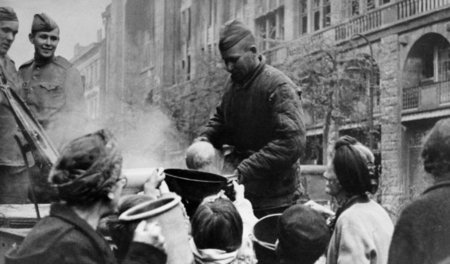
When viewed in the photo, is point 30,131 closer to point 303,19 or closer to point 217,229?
point 217,229

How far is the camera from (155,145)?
24.0 ft

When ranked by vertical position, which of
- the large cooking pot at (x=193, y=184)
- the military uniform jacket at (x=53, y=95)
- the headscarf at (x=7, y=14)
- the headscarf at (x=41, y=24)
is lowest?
the large cooking pot at (x=193, y=184)

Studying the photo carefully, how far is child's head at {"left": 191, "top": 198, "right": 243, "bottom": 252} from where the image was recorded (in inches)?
93.0

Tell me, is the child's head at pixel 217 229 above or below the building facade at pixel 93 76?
below

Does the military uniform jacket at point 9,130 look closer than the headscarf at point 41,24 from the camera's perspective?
Yes

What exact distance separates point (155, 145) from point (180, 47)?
1025 millimetres

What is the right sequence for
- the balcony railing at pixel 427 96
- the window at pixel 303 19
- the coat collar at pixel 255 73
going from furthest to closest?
1. the window at pixel 303 19
2. the balcony railing at pixel 427 96
3. the coat collar at pixel 255 73

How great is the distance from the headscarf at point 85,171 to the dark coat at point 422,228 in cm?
88

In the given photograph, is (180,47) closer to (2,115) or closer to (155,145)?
(155,145)

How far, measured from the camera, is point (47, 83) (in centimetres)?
431

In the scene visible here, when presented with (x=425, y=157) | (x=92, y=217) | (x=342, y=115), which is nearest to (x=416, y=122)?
(x=342, y=115)

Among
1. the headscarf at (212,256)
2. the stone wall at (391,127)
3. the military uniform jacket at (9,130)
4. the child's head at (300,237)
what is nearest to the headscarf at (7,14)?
the military uniform jacket at (9,130)

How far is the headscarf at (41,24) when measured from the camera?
4.29 metres

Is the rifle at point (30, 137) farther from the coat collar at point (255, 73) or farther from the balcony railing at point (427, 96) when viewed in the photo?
the balcony railing at point (427, 96)
